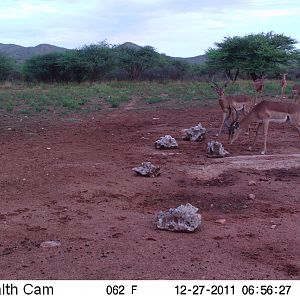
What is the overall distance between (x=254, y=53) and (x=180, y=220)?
31.9 m

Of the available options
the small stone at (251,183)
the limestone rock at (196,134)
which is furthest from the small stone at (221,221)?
the limestone rock at (196,134)

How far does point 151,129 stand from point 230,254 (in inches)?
383

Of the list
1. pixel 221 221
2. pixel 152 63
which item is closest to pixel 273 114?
pixel 221 221

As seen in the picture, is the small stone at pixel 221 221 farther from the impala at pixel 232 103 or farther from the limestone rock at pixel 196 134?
the impala at pixel 232 103

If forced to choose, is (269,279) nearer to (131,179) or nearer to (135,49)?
(131,179)

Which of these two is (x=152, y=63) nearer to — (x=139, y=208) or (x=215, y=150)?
(x=215, y=150)

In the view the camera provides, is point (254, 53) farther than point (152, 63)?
No

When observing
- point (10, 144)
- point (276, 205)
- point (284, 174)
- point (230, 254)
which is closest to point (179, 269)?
point (230, 254)

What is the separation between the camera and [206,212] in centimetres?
748

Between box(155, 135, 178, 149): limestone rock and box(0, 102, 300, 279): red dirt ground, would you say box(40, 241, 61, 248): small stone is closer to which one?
box(0, 102, 300, 279): red dirt ground

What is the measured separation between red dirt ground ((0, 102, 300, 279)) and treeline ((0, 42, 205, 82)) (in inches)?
1148

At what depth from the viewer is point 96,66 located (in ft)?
138

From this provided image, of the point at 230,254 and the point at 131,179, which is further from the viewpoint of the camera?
the point at 131,179

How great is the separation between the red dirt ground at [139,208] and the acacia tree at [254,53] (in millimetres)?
23768
